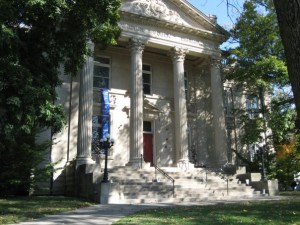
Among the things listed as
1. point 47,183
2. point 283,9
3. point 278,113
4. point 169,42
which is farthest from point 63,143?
point 283,9

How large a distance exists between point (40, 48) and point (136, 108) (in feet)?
34.5

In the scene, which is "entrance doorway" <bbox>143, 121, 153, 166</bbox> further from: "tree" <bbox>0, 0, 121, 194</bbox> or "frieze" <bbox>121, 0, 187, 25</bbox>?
"tree" <bbox>0, 0, 121, 194</bbox>

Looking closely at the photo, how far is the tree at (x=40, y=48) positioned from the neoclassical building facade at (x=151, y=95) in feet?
27.4

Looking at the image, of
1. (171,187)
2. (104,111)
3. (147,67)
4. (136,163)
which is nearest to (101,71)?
(104,111)

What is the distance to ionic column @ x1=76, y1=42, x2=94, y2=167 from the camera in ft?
66.8

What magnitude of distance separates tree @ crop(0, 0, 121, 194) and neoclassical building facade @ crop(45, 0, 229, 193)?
8.35m

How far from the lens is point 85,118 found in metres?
20.7

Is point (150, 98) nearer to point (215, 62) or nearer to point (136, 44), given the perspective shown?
point (136, 44)

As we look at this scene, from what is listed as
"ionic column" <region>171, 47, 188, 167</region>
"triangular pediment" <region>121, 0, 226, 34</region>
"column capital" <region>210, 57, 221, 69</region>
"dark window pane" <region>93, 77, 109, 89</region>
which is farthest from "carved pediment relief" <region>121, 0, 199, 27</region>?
"dark window pane" <region>93, 77, 109, 89</region>

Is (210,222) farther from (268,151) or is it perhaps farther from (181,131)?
(268,151)

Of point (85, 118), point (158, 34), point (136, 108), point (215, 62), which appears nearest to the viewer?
point (85, 118)

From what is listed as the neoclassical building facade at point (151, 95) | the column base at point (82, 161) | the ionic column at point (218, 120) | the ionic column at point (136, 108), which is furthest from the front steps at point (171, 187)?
the ionic column at point (218, 120)

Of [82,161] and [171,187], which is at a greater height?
[82,161]

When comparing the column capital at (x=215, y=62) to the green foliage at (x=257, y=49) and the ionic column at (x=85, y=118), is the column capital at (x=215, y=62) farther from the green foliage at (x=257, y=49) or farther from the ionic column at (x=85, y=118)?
the ionic column at (x=85, y=118)
